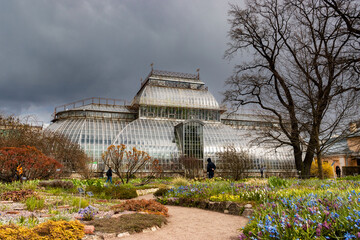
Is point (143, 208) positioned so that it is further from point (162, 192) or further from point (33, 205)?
point (162, 192)

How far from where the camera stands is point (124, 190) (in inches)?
503

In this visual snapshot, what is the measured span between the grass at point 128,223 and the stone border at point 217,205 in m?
2.54

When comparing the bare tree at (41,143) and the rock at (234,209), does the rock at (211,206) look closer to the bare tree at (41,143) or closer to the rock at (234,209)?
the rock at (234,209)

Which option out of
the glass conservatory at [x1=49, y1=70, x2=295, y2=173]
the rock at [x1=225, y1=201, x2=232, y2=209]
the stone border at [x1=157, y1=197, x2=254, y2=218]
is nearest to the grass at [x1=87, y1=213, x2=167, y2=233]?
the stone border at [x1=157, y1=197, x2=254, y2=218]

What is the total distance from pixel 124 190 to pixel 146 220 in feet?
21.3

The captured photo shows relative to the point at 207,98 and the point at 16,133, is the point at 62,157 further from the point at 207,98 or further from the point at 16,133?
the point at 207,98

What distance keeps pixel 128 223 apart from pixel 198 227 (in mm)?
1833

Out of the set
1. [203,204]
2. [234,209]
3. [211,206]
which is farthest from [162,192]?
[234,209]

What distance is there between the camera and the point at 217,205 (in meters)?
9.38

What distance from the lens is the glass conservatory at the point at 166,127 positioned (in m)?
30.5

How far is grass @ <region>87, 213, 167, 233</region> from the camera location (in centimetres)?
587

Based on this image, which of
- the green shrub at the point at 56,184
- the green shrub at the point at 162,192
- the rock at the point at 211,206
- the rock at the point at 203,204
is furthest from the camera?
the green shrub at the point at 56,184

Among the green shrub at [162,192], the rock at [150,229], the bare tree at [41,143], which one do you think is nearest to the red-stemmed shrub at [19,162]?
the bare tree at [41,143]

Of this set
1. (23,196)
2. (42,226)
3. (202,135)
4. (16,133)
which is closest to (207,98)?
(202,135)
